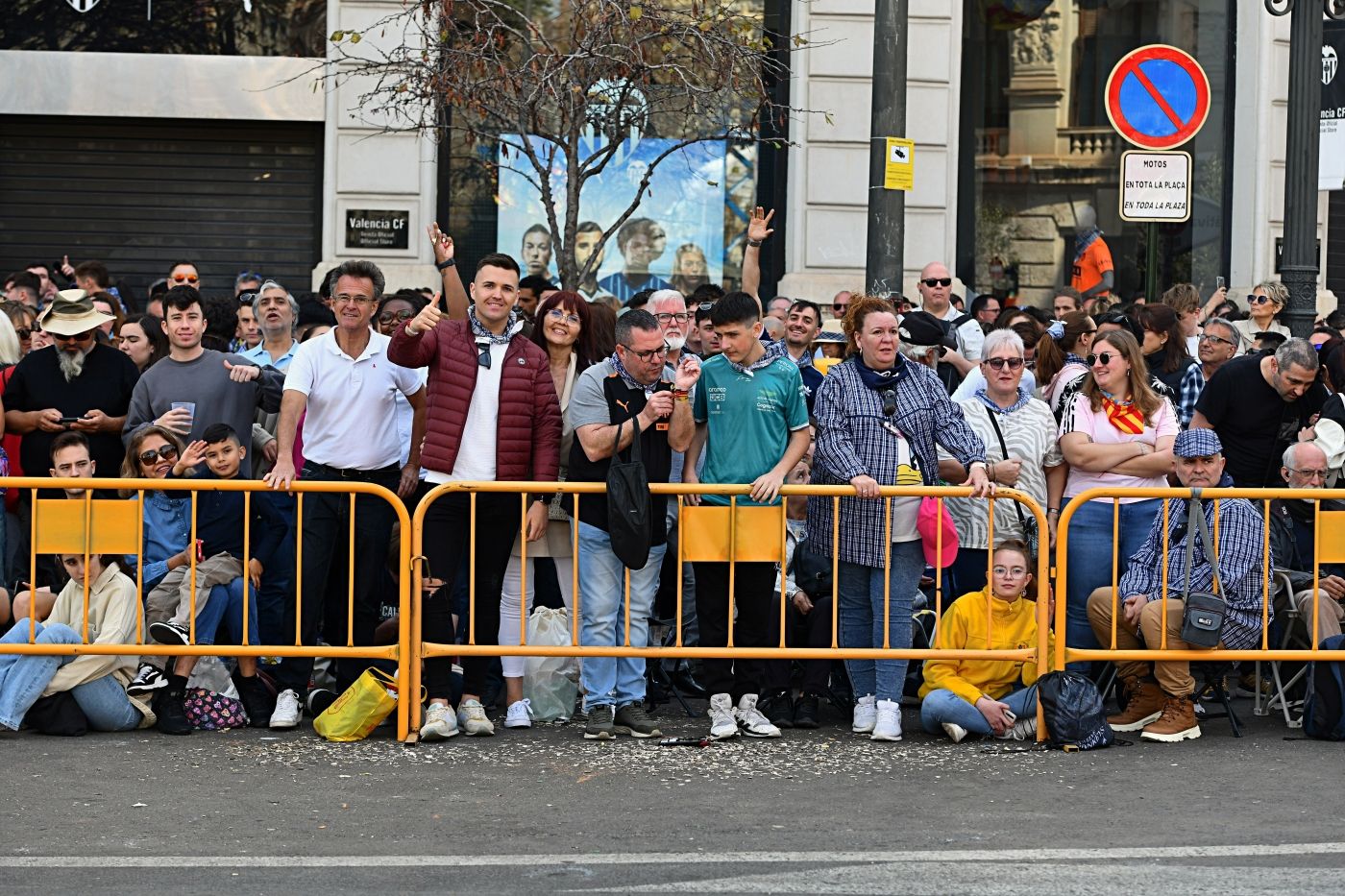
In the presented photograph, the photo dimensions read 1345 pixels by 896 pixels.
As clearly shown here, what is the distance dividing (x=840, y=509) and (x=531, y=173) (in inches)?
349

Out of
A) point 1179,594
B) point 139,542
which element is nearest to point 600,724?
point 139,542

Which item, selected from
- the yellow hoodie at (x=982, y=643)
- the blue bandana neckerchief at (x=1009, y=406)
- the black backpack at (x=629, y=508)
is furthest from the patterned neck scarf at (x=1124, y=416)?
the black backpack at (x=629, y=508)

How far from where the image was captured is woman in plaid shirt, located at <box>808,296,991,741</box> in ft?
29.2

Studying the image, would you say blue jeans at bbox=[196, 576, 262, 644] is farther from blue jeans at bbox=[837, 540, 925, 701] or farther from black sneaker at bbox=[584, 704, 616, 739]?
blue jeans at bbox=[837, 540, 925, 701]

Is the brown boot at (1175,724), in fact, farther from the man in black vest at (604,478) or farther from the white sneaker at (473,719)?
the white sneaker at (473,719)

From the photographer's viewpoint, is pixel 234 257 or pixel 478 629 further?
pixel 234 257

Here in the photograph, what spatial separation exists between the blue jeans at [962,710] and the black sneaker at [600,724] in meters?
1.43

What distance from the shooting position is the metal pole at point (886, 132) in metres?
11.8

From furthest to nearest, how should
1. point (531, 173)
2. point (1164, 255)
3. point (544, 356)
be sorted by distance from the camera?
1. point (1164, 255)
2. point (531, 173)
3. point (544, 356)

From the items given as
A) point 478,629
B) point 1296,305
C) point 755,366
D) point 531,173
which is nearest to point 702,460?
point 755,366

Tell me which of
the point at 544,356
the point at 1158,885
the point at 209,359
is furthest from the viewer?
the point at 209,359

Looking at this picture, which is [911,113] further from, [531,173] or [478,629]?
[478,629]

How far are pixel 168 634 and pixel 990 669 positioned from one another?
12.3 ft

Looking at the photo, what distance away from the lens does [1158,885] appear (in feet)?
20.4
